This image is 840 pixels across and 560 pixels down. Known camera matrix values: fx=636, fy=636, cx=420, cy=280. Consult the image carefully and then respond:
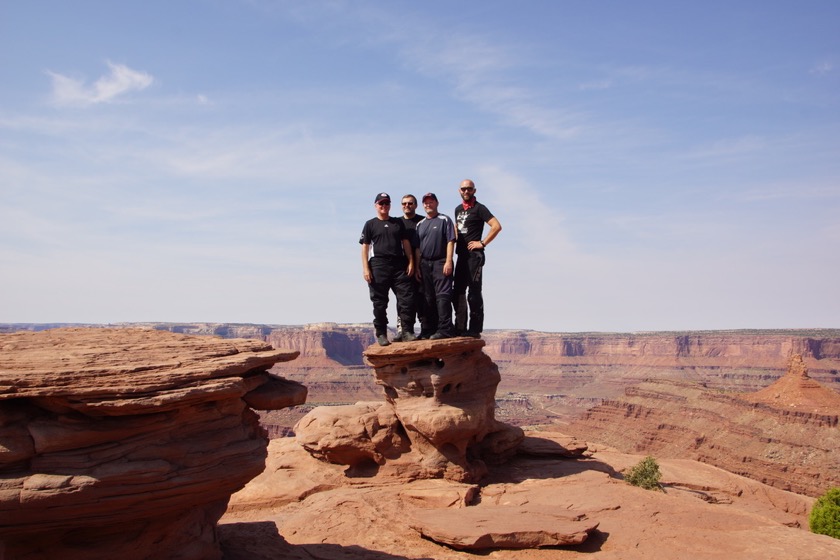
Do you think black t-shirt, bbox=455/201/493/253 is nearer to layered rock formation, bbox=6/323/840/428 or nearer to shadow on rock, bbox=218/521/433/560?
shadow on rock, bbox=218/521/433/560

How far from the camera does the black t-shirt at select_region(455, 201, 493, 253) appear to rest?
600 inches

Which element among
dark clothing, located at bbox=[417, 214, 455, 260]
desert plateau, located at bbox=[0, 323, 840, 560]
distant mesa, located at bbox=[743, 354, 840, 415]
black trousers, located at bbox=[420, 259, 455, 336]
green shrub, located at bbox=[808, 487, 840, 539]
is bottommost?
distant mesa, located at bbox=[743, 354, 840, 415]

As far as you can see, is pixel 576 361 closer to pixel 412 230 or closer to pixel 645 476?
pixel 645 476

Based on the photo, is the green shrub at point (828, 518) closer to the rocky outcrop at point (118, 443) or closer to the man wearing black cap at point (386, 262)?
the man wearing black cap at point (386, 262)

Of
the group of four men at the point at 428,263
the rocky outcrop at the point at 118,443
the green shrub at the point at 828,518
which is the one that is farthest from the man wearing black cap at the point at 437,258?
the green shrub at the point at 828,518

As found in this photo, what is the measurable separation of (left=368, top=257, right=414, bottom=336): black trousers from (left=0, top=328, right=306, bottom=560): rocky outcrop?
17.0ft

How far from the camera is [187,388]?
8.29 m

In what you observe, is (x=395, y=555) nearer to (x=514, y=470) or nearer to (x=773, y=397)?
(x=514, y=470)

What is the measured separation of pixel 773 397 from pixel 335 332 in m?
81.2

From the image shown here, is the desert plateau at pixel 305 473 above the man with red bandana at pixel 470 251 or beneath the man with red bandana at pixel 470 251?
beneath

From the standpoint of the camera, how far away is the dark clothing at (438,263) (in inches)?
580

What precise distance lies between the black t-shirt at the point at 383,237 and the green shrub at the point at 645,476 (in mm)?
8553

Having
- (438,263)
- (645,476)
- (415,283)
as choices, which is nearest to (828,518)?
(645,476)

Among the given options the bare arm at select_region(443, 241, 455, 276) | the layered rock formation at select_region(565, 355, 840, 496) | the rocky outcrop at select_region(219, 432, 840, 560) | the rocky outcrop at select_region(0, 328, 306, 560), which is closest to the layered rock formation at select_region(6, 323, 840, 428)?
the layered rock formation at select_region(565, 355, 840, 496)
